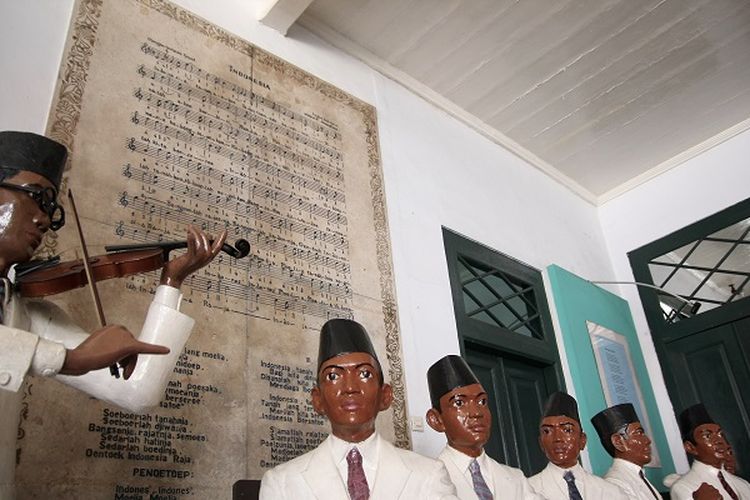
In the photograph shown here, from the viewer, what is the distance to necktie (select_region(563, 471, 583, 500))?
2.28 meters

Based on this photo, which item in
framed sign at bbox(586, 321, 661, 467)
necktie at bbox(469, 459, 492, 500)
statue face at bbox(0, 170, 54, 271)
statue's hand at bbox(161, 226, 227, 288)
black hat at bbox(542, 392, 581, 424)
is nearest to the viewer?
statue face at bbox(0, 170, 54, 271)

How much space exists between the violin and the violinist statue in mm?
35

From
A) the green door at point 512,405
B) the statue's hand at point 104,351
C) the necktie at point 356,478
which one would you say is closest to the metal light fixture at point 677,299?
the green door at point 512,405

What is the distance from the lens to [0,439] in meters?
1.25

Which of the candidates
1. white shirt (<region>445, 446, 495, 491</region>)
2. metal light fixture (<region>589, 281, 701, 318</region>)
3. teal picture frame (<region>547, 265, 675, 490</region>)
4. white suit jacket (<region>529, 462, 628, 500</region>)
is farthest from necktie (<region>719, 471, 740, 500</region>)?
metal light fixture (<region>589, 281, 701, 318</region>)

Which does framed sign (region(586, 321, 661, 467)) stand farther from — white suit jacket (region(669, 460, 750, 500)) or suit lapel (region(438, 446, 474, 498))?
suit lapel (region(438, 446, 474, 498))

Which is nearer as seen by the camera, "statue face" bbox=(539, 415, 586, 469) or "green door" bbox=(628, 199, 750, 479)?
"statue face" bbox=(539, 415, 586, 469)

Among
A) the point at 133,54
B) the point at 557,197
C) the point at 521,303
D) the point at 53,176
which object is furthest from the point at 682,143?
the point at 53,176

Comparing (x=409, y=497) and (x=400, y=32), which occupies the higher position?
(x=400, y=32)

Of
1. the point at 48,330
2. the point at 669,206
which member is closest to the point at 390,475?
the point at 48,330

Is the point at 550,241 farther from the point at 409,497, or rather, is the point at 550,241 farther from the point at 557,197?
the point at 409,497

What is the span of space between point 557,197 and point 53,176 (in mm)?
4369

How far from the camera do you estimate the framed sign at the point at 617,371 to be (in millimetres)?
4316

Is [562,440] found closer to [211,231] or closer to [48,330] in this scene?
[211,231]
